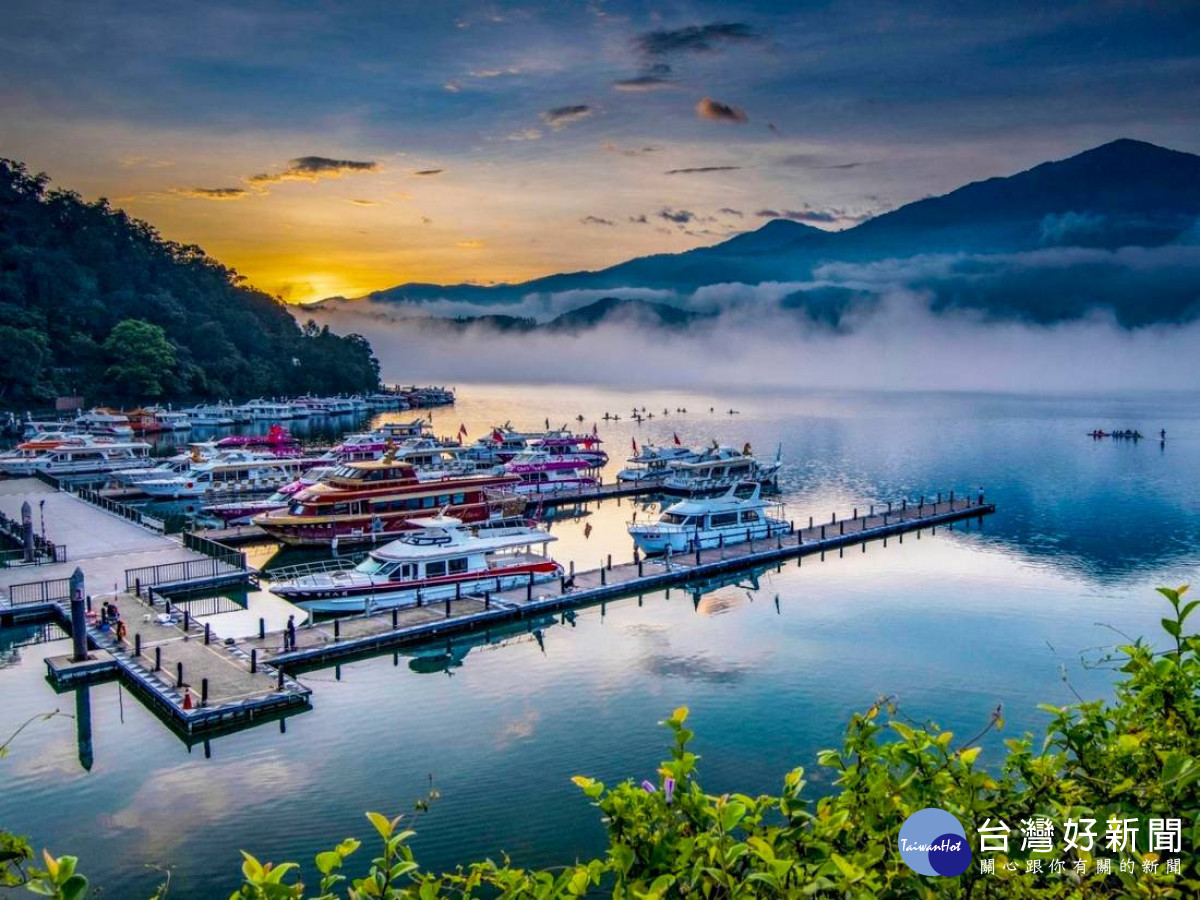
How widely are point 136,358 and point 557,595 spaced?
371 feet

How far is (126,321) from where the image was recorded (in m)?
130

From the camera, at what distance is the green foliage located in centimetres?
12500

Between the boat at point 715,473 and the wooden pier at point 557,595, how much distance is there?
13113 mm

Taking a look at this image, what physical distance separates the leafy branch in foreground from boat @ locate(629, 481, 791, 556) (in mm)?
37059

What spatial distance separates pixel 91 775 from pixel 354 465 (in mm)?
29299

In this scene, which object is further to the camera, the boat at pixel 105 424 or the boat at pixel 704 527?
the boat at pixel 105 424

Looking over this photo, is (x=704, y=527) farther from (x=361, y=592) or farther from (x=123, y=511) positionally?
(x=123, y=511)

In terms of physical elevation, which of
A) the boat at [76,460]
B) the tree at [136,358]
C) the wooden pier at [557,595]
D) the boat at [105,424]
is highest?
the tree at [136,358]

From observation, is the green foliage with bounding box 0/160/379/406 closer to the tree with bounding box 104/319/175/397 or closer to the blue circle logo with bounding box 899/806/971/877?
the tree with bounding box 104/319/175/397

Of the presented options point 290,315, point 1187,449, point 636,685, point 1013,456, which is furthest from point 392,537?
point 290,315

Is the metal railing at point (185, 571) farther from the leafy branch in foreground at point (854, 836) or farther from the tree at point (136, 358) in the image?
the tree at point (136, 358)

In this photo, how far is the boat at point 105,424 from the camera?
101 m

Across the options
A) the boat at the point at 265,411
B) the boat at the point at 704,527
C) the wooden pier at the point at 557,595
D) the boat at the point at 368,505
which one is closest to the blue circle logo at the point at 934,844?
the wooden pier at the point at 557,595

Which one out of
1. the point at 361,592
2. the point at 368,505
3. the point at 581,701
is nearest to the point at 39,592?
the point at 361,592
